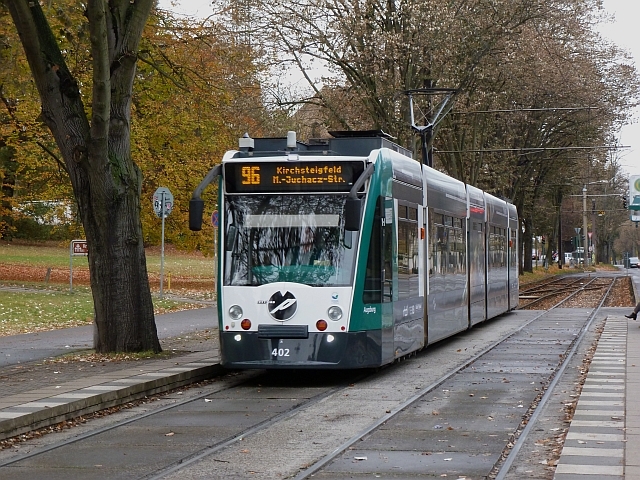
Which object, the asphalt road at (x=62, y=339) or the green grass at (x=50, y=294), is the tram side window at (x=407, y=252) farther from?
the green grass at (x=50, y=294)

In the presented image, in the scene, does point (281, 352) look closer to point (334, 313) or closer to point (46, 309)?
point (334, 313)

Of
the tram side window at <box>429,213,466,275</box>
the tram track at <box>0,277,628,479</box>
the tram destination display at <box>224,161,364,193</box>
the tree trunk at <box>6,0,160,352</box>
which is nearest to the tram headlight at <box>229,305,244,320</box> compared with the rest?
the tram track at <box>0,277,628,479</box>

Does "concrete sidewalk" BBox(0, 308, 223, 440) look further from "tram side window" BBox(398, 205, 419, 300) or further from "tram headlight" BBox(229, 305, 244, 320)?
"tram side window" BBox(398, 205, 419, 300)

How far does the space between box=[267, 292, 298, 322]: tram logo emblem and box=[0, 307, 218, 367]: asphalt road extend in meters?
4.67

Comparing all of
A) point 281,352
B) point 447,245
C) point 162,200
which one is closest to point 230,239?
point 281,352

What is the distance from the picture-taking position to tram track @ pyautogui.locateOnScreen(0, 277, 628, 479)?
388 inches

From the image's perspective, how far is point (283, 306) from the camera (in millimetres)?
15711

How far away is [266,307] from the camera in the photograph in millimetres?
15789

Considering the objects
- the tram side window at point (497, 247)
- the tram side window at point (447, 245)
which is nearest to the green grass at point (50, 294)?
the tram side window at point (447, 245)

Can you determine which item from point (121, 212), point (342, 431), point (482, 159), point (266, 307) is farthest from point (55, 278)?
point (342, 431)

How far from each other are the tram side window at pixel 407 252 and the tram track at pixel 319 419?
1.24 metres

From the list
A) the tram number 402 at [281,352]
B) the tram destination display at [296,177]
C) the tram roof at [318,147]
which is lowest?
the tram number 402 at [281,352]

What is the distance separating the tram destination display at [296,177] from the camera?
16.1 m

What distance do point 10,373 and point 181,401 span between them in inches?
129
